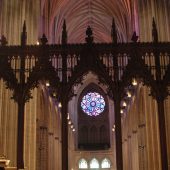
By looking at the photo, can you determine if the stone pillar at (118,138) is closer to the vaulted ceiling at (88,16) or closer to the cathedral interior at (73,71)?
the cathedral interior at (73,71)

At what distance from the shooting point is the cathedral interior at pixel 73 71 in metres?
12.9

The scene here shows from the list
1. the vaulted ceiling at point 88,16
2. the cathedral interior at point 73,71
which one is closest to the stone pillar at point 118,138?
the cathedral interior at point 73,71

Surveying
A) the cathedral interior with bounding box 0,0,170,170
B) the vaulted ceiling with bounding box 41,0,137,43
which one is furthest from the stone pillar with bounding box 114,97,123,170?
the vaulted ceiling with bounding box 41,0,137,43

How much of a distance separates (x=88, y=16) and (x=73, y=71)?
93.5 ft

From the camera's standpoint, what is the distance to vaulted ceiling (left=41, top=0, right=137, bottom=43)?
32594 millimetres

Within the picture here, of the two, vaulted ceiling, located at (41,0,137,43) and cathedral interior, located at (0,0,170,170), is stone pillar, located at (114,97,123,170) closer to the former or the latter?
cathedral interior, located at (0,0,170,170)

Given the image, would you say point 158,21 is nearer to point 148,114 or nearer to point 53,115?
point 148,114

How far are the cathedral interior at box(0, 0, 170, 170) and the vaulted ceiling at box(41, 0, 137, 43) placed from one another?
0.27 ft

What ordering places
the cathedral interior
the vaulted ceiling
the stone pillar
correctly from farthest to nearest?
the vaulted ceiling → the cathedral interior → the stone pillar

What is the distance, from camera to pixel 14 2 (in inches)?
852

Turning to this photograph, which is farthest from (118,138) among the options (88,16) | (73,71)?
(88,16)

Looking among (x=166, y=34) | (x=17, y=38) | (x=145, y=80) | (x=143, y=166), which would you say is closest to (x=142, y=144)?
(x=143, y=166)

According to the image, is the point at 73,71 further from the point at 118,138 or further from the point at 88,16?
the point at 88,16

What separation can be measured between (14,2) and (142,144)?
48.3 feet
